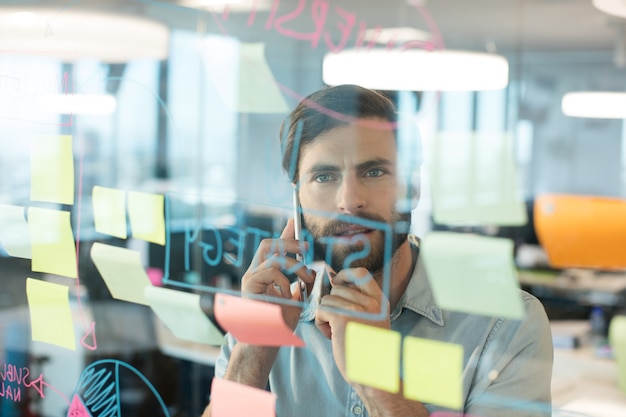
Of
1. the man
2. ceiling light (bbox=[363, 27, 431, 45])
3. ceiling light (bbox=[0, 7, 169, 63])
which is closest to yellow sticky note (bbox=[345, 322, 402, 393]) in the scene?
the man

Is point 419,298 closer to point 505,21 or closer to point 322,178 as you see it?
point 322,178

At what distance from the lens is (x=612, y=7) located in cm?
106

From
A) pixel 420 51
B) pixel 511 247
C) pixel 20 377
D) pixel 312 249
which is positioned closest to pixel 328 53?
pixel 420 51

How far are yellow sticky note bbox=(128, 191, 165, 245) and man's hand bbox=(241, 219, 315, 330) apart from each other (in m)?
0.25

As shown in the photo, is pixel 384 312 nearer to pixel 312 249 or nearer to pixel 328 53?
pixel 312 249

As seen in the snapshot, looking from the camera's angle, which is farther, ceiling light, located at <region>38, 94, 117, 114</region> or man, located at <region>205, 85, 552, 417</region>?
ceiling light, located at <region>38, 94, 117, 114</region>

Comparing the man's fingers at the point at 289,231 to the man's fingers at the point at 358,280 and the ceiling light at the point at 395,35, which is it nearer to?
the man's fingers at the point at 358,280

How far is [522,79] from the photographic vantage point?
3.58 ft

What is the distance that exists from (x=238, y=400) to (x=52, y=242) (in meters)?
0.63

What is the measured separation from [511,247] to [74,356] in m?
1.11

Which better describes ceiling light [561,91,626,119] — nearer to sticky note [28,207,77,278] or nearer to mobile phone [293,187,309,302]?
mobile phone [293,187,309,302]

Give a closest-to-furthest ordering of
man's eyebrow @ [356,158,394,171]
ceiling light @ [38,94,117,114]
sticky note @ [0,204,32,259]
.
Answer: man's eyebrow @ [356,158,394,171] < ceiling light @ [38,94,117,114] < sticky note @ [0,204,32,259]

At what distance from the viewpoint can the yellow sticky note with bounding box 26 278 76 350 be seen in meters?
1.81

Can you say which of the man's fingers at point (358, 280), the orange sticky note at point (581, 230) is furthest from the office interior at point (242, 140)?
the man's fingers at point (358, 280)
